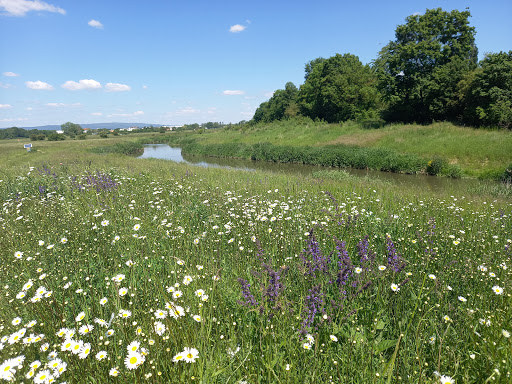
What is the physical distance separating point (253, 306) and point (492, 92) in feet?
101

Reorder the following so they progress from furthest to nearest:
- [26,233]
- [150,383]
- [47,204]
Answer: [47,204] < [26,233] < [150,383]

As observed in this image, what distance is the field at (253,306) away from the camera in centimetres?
194

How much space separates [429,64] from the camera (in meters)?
31.1

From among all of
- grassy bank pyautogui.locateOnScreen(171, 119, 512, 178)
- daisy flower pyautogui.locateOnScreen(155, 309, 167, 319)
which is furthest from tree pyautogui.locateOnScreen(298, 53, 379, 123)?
daisy flower pyautogui.locateOnScreen(155, 309, 167, 319)

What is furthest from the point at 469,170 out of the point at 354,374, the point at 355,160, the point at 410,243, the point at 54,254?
the point at 54,254

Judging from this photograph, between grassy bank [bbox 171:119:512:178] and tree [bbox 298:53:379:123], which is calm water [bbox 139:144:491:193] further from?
tree [bbox 298:53:379:123]

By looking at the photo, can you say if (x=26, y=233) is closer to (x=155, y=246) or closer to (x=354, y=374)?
(x=155, y=246)

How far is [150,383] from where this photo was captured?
1.84 meters

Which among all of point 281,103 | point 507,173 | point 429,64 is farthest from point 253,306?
point 281,103

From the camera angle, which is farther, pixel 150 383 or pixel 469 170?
pixel 469 170

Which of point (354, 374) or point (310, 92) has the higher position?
point (310, 92)

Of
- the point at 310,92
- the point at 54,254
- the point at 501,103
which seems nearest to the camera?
the point at 54,254

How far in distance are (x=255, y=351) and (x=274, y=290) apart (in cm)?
51

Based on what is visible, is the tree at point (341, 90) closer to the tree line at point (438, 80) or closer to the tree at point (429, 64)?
the tree line at point (438, 80)
